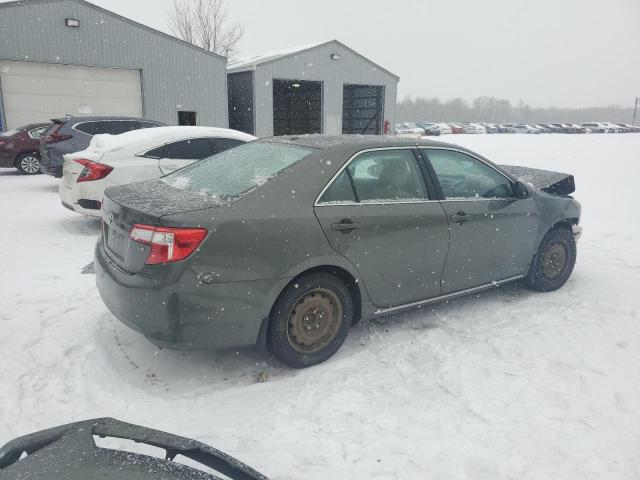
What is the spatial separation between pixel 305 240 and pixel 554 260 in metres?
3.05

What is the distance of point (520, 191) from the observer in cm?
449

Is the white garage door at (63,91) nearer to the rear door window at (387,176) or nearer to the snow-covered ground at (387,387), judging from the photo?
the snow-covered ground at (387,387)

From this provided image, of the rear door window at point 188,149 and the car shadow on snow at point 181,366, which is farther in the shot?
the rear door window at point 188,149

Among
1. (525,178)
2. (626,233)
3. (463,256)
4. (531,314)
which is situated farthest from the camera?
(626,233)

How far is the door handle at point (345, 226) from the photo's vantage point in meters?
3.31

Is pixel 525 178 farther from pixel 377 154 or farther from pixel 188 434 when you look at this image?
pixel 188 434

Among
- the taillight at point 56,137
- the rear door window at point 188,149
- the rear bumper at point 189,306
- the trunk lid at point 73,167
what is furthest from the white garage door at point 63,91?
the rear bumper at point 189,306

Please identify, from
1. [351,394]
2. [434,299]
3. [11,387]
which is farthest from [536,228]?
[11,387]

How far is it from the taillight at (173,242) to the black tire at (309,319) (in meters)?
0.69

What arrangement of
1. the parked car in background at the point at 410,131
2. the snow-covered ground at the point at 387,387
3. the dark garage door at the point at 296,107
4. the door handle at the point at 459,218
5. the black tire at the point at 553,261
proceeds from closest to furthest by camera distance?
the snow-covered ground at the point at 387,387 < the door handle at the point at 459,218 < the black tire at the point at 553,261 < the dark garage door at the point at 296,107 < the parked car in background at the point at 410,131

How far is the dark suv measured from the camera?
9594 mm

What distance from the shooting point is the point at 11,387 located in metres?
3.04

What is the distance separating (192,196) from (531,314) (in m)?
3.09

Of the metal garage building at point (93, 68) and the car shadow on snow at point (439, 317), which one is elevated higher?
the metal garage building at point (93, 68)
